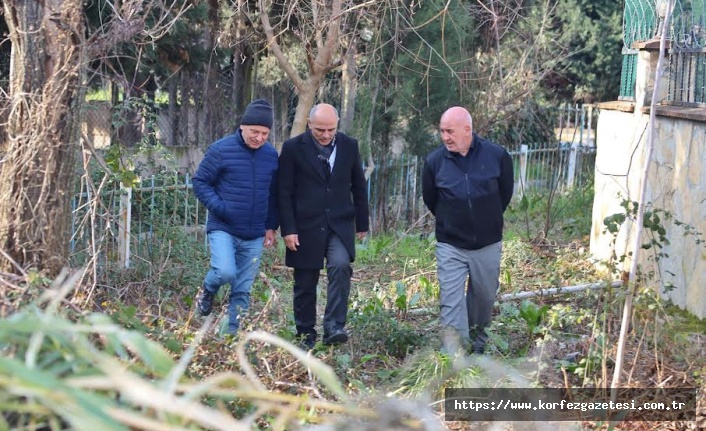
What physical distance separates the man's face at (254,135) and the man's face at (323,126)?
1.09 ft

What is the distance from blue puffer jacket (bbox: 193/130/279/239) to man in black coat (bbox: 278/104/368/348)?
0.17 meters

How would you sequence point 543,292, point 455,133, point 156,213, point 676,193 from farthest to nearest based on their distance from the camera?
1. point 156,213
2. point 543,292
3. point 676,193
4. point 455,133

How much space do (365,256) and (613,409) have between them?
522cm

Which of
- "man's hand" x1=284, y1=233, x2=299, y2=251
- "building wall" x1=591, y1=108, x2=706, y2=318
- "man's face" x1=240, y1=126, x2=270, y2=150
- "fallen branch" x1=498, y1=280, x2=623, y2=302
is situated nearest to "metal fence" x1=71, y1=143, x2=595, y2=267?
"man's face" x1=240, y1=126, x2=270, y2=150

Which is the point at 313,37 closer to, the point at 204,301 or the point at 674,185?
the point at 674,185

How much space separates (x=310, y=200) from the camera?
595 cm

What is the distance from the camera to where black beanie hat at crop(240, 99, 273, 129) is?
594cm

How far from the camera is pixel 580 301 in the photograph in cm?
724

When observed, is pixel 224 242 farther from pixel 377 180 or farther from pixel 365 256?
pixel 377 180

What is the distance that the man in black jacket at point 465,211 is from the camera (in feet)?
19.1

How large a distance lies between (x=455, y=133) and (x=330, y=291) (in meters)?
1.36

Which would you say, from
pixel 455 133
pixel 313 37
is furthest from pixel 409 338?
pixel 313 37

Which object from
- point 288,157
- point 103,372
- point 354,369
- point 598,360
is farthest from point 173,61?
point 103,372

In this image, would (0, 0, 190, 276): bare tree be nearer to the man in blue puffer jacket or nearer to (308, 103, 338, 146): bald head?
the man in blue puffer jacket
